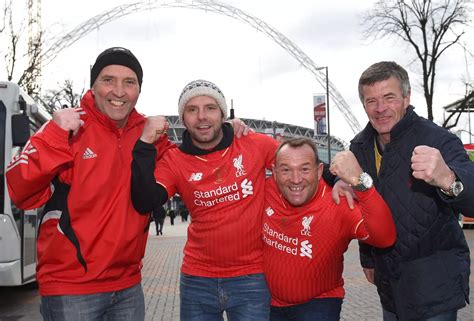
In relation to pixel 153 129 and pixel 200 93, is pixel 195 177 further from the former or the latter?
pixel 200 93

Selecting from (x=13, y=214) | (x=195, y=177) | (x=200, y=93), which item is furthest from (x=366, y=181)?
(x=13, y=214)

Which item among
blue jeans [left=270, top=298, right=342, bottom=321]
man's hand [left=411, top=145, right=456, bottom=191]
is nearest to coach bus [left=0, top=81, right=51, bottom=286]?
blue jeans [left=270, top=298, right=342, bottom=321]

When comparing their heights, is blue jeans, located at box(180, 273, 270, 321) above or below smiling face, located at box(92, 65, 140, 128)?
below

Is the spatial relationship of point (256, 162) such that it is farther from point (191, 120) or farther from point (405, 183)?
point (405, 183)

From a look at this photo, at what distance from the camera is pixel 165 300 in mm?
9211

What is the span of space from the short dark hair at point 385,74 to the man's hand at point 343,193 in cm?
61

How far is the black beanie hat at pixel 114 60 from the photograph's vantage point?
329 centimetres

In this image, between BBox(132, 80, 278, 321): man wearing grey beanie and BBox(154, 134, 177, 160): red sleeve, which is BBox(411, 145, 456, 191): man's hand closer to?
BBox(132, 80, 278, 321): man wearing grey beanie

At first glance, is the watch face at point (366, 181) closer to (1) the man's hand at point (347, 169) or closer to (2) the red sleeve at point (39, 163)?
(1) the man's hand at point (347, 169)

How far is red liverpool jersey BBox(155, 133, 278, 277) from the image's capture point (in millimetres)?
3432

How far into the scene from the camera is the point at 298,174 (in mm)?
3381

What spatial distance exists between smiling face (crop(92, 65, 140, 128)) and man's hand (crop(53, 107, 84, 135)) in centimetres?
25

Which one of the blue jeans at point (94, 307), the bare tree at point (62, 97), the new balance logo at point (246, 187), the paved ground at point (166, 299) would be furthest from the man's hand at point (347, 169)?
the bare tree at point (62, 97)

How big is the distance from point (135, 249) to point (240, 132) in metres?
1.10
